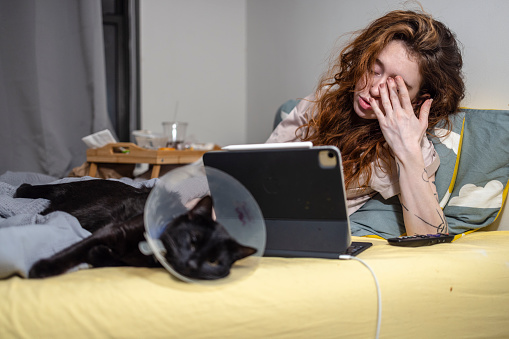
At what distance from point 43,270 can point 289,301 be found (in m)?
0.42

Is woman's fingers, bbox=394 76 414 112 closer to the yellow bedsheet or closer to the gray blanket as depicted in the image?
the yellow bedsheet

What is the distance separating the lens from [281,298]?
0.74 m

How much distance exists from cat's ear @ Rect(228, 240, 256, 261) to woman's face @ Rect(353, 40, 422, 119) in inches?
27.9

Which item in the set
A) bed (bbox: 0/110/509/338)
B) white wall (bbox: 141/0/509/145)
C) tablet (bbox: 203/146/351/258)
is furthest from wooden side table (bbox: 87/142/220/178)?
tablet (bbox: 203/146/351/258)

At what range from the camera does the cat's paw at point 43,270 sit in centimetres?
72

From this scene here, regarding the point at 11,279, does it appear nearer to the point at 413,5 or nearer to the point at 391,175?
the point at 391,175

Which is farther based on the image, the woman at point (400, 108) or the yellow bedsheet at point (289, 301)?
the woman at point (400, 108)

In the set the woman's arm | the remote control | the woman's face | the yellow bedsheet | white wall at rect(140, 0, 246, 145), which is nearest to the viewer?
the yellow bedsheet

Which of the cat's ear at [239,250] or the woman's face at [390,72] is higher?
the woman's face at [390,72]

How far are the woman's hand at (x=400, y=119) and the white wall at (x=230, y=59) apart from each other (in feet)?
3.21

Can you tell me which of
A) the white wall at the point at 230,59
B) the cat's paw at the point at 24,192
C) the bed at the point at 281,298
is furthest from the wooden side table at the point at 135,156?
the bed at the point at 281,298

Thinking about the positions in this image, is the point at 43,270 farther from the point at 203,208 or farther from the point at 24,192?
the point at 24,192

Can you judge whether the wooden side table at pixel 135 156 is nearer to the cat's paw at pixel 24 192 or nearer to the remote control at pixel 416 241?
the cat's paw at pixel 24 192

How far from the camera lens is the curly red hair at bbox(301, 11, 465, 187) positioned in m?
1.23
